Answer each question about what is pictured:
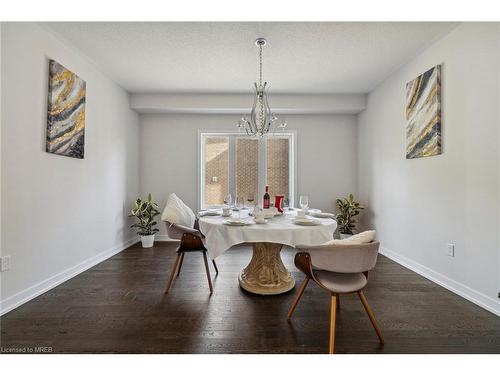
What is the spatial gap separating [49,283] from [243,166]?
3.20m

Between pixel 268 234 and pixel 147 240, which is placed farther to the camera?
pixel 147 240

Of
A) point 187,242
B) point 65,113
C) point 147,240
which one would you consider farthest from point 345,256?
point 147,240

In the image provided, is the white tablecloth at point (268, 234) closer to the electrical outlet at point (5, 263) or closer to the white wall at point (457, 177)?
the white wall at point (457, 177)

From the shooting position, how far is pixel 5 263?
191 cm

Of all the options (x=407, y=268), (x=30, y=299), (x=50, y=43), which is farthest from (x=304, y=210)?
(x=50, y=43)

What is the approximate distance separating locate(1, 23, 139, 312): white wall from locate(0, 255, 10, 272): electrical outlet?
0.12 feet

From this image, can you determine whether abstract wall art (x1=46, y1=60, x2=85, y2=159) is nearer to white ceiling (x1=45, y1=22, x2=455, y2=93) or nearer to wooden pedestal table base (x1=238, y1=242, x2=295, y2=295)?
white ceiling (x1=45, y1=22, x2=455, y2=93)

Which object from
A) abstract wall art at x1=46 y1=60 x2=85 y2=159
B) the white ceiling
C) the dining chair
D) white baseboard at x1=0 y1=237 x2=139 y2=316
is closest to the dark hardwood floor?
white baseboard at x1=0 y1=237 x2=139 y2=316

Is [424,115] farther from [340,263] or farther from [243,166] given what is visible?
[243,166]

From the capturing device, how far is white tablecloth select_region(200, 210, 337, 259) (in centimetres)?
176

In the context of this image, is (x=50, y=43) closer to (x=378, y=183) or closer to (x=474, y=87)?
(x=474, y=87)

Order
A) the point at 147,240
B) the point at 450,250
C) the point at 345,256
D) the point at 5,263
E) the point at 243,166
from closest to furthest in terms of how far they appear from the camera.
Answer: the point at 345,256 < the point at 5,263 < the point at 450,250 < the point at 147,240 < the point at 243,166

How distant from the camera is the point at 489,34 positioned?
195 centimetres

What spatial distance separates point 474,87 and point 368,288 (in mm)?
2151
